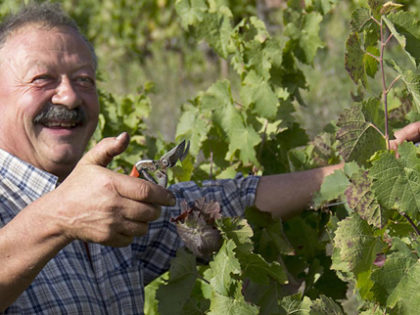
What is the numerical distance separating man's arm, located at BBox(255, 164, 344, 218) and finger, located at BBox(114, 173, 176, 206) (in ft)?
3.14

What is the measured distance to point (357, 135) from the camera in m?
1.74

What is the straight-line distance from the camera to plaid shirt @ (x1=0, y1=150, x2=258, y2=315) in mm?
1949

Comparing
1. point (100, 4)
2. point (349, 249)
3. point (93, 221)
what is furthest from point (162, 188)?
point (100, 4)

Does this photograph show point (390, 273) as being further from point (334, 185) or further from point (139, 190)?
point (139, 190)

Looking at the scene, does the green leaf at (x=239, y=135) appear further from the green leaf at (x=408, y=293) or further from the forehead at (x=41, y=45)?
the green leaf at (x=408, y=293)

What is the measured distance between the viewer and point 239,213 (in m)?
2.39

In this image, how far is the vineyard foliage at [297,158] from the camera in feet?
5.52

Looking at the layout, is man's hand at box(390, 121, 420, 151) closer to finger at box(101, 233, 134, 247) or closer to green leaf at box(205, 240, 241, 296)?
green leaf at box(205, 240, 241, 296)

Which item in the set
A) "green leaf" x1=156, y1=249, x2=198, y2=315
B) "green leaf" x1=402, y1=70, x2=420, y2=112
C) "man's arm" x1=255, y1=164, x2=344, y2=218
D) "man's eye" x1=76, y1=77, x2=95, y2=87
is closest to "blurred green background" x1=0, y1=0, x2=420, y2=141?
"man's arm" x1=255, y1=164, x2=344, y2=218

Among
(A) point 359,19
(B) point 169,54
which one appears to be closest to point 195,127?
(A) point 359,19

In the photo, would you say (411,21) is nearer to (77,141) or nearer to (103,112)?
(77,141)

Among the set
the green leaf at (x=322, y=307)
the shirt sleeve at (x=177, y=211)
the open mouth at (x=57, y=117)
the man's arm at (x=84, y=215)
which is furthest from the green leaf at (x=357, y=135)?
the open mouth at (x=57, y=117)

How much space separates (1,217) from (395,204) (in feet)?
3.25

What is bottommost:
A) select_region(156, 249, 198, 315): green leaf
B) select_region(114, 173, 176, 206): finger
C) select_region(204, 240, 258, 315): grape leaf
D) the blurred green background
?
the blurred green background
